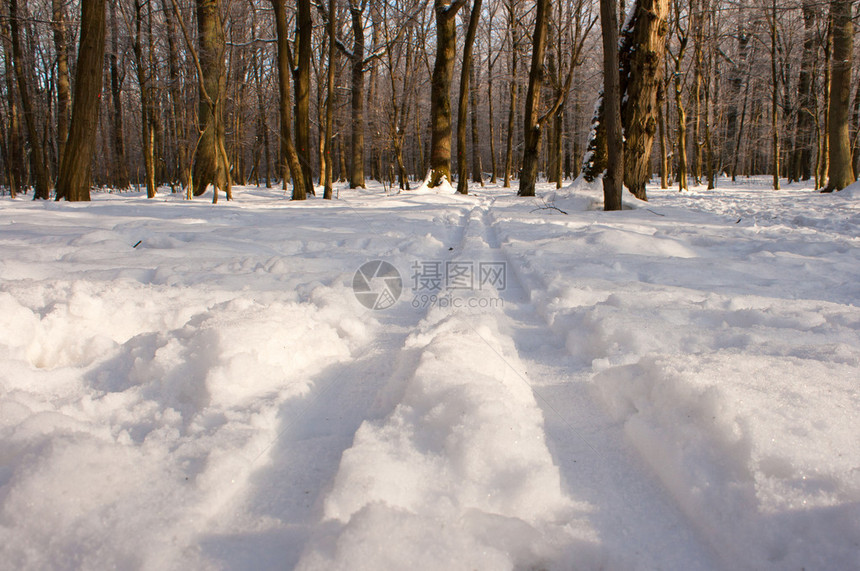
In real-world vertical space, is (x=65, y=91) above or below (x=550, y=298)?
above

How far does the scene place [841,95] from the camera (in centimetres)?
1038

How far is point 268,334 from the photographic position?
1.69 meters

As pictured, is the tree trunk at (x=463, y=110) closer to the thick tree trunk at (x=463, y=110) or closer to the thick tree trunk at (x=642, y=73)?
the thick tree trunk at (x=463, y=110)

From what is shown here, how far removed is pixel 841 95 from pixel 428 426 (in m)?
14.3

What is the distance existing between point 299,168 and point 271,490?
32.2ft

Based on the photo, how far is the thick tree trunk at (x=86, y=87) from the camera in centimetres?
677

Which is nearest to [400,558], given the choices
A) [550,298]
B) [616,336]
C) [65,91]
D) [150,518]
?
[150,518]

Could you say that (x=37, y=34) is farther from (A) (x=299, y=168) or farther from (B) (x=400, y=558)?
(B) (x=400, y=558)

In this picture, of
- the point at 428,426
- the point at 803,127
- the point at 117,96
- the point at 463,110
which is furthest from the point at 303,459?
the point at 803,127

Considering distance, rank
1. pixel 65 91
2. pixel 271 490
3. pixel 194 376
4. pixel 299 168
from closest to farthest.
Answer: pixel 271 490 → pixel 194 376 → pixel 299 168 → pixel 65 91

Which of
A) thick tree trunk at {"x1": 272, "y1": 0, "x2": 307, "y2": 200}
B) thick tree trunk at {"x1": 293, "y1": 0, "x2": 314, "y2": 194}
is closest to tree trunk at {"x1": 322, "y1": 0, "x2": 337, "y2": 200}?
thick tree trunk at {"x1": 293, "y1": 0, "x2": 314, "y2": 194}

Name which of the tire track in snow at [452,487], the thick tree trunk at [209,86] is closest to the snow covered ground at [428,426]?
the tire track in snow at [452,487]

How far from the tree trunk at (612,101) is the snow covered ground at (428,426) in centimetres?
442

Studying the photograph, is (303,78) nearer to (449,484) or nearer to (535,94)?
(535,94)
